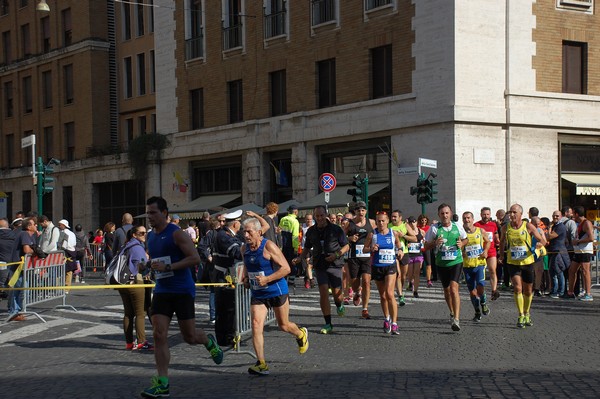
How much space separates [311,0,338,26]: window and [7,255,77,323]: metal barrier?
53.9ft

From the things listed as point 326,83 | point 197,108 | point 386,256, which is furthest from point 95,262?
point 386,256

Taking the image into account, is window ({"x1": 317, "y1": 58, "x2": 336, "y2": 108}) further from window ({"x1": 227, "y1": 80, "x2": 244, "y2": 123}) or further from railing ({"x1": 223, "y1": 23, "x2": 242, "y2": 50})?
railing ({"x1": 223, "y1": 23, "x2": 242, "y2": 50})

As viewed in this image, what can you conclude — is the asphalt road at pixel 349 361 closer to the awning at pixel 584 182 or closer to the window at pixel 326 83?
the awning at pixel 584 182

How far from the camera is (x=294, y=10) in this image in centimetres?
3278

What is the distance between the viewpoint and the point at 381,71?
29.8 m

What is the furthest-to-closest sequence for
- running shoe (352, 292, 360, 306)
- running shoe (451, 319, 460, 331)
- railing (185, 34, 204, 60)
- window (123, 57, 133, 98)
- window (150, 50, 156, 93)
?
window (123, 57, 133, 98) < window (150, 50, 156, 93) < railing (185, 34, 204, 60) < running shoe (352, 292, 360, 306) < running shoe (451, 319, 460, 331)

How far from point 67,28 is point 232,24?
14.4 m

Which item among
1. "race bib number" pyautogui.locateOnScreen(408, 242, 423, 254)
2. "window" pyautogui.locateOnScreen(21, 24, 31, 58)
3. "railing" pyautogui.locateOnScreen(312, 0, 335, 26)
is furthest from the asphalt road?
"window" pyautogui.locateOnScreen(21, 24, 31, 58)

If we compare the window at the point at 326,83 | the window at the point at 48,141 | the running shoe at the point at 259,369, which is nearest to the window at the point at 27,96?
the window at the point at 48,141

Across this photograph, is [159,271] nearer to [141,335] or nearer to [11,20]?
[141,335]

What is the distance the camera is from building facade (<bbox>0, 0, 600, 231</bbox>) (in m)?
27.6

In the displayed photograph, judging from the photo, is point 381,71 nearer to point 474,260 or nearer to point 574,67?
point 574,67

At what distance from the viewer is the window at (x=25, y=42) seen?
4991 cm

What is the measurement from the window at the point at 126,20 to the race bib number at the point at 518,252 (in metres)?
33.4
